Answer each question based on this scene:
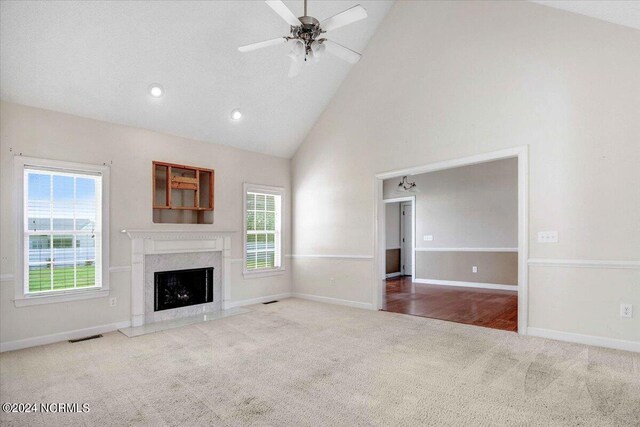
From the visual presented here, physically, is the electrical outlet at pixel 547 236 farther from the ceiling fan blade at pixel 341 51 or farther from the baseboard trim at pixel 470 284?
the baseboard trim at pixel 470 284

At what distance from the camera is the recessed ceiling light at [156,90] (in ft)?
14.7


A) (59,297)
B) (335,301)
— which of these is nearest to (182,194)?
(59,297)

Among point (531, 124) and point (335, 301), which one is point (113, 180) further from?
point (531, 124)

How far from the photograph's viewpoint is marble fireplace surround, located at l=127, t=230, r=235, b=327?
4.77m

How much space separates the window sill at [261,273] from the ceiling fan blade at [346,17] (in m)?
4.25

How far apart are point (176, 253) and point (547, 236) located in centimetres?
495

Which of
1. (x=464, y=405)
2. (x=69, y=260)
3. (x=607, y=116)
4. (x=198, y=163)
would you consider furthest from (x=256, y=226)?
(x=607, y=116)

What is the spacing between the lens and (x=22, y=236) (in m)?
3.95

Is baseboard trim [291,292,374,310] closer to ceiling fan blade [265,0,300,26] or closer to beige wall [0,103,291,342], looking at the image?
beige wall [0,103,291,342]

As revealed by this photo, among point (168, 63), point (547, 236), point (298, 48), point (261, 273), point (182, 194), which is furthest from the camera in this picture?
point (261, 273)

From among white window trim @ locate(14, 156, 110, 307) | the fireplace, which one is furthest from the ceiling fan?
the fireplace

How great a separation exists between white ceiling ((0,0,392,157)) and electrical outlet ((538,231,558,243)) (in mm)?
3832

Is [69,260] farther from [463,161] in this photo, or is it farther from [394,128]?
[463,161]

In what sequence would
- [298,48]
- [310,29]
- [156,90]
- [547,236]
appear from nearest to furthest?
[310,29] → [298,48] → [547,236] → [156,90]
